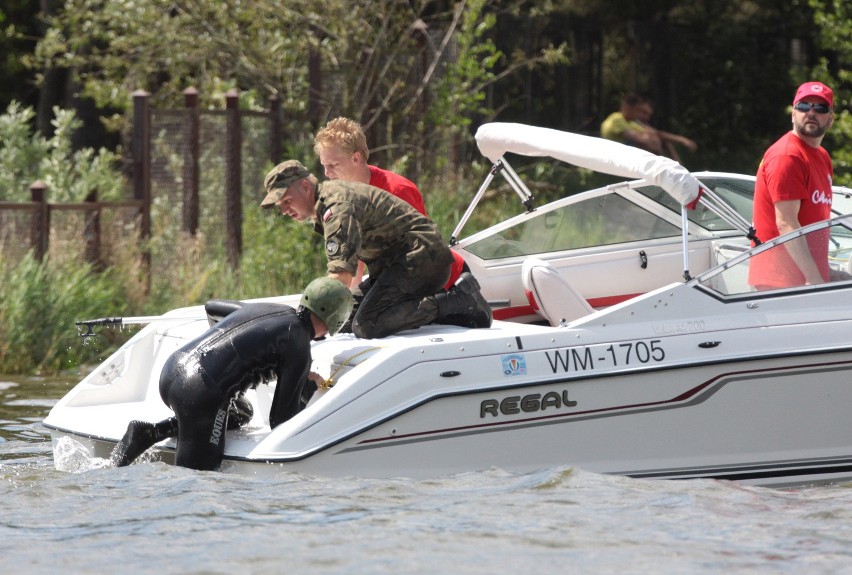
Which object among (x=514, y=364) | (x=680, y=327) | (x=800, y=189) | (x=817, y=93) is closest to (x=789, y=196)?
(x=800, y=189)

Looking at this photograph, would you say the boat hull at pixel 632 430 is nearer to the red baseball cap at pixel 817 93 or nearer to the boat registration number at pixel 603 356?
the boat registration number at pixel 603 356

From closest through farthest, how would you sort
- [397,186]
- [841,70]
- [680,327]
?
[680,327] → [397,186] → [841,70]

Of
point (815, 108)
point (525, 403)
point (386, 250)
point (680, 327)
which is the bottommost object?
point (525, 403)

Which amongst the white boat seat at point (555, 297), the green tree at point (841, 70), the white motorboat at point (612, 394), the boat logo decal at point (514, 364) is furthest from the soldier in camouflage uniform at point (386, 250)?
the green tree at point (841, 70)

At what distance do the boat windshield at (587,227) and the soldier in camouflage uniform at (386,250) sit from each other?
128cm

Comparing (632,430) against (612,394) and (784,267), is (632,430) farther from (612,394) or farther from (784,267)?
(784,267)

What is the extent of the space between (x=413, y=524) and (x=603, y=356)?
1.14 m

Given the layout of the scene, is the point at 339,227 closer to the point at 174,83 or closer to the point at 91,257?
the point at 91,257

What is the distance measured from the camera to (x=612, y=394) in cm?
595

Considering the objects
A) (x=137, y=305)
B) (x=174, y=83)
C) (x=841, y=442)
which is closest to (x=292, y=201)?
(x=841, y=442)

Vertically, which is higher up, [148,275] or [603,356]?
[148,275]

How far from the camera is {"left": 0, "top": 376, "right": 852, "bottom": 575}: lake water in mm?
5043

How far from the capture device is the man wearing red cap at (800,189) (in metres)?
6.32

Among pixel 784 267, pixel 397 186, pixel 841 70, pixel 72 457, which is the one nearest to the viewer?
pixel 784 267
